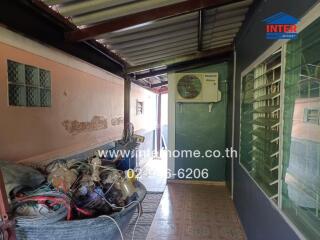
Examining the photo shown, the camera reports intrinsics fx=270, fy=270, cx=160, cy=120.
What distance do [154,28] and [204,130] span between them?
8.67ft

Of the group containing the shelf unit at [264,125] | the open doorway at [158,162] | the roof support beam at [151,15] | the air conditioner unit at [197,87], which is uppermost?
the roof support beam at [151,15]

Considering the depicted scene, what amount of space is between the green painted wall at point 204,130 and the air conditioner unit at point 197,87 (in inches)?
5.2

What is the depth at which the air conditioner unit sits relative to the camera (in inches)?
189

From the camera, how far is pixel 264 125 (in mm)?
2162

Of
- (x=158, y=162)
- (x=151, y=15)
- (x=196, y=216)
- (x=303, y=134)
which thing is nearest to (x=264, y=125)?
(x=303, y=134)

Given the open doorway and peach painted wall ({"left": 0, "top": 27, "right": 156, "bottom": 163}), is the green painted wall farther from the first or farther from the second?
peach painted wall ({"left": 0, "top": 27, "right": 156, "bottom": 163})

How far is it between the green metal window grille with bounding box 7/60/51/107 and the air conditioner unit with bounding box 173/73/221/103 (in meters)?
2.93

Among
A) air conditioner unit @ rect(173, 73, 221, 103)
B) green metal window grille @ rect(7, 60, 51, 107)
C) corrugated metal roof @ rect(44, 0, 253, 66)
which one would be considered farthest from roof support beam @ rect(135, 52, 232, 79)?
green metal window grille @ rect(7, 60, 51, 107)

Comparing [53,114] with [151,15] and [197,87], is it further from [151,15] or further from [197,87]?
[197,87]

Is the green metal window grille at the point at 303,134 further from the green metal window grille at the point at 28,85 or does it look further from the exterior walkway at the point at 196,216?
the green metal window grille at the point at 28,85

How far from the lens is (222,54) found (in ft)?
14.8

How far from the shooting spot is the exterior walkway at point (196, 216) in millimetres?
2936

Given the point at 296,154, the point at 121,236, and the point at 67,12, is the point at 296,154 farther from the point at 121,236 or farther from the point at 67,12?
the point at 67,12

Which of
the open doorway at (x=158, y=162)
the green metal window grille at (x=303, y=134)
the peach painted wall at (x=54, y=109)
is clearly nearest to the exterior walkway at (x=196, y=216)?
the open doorway at (x=158, y=162)
